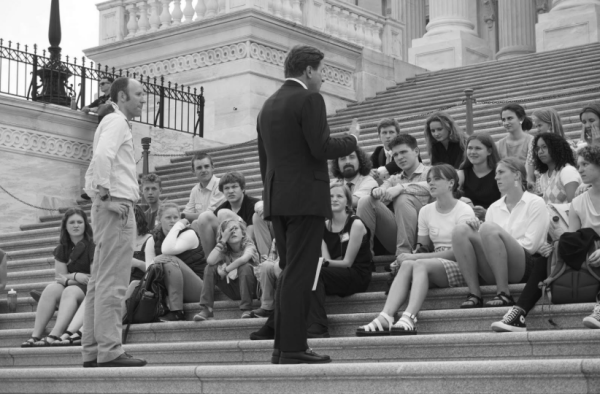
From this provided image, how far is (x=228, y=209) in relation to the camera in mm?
9250

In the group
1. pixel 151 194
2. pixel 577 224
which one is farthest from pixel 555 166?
pixel 151 194

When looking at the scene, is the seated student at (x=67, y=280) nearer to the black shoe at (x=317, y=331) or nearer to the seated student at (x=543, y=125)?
the black shoe at (x=317, y=331)

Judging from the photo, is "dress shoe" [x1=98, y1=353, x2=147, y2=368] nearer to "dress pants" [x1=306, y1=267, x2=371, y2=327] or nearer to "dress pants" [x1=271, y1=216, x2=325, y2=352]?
"dress pants" [x1=271, y1=216, x2=325, y2=352]

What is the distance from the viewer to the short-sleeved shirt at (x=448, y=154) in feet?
30.4

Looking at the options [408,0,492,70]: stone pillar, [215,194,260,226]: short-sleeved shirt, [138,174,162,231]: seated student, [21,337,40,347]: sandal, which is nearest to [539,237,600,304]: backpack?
[215,194,260,226]: short-sleeved shirt

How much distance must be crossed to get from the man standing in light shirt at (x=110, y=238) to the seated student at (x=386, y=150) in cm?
269

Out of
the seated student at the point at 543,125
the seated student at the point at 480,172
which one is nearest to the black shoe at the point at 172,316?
the seated student at the point at 480,172

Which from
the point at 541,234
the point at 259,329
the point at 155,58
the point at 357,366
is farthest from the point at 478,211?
the point at 155,58

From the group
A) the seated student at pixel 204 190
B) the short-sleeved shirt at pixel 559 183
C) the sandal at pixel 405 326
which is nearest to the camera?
the sandal at pixel 405 326

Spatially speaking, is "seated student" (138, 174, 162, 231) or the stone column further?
the stone column

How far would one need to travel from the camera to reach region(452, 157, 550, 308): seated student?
7.26m

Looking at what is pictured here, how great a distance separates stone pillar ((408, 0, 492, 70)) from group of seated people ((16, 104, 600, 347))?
14412 mm

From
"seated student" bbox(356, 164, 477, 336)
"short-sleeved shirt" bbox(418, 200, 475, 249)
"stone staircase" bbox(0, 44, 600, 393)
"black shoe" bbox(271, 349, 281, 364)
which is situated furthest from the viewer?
"short-sleeved shirt" bbox(418, 200, 475, 249)

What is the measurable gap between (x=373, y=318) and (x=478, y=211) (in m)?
1.35
